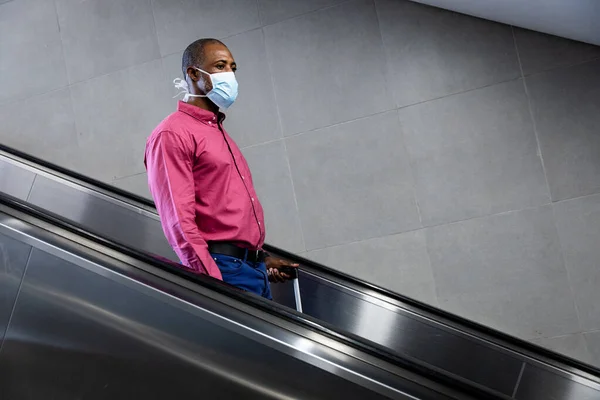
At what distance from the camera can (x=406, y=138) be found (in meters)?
5.89

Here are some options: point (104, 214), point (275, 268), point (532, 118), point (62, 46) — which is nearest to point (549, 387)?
point (275, 268)

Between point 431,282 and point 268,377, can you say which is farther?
point 431,282

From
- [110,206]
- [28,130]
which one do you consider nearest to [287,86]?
[110,206]

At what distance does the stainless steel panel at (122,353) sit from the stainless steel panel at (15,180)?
3132mm

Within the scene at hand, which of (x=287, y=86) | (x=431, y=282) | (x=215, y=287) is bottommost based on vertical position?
(x=431, y=282)

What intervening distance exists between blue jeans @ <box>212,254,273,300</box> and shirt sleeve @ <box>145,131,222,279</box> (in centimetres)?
10

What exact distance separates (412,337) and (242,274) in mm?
1247

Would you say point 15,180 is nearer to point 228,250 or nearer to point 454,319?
point 228,250

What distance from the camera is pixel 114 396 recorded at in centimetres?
251

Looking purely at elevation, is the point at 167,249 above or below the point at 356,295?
above

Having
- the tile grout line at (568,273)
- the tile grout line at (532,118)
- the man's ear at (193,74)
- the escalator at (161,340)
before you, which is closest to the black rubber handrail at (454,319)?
the escalator at (161,340)

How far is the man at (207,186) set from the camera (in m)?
2.87

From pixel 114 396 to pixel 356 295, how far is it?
1.91 meters

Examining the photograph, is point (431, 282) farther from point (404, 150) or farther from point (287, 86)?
point (287, 86)
